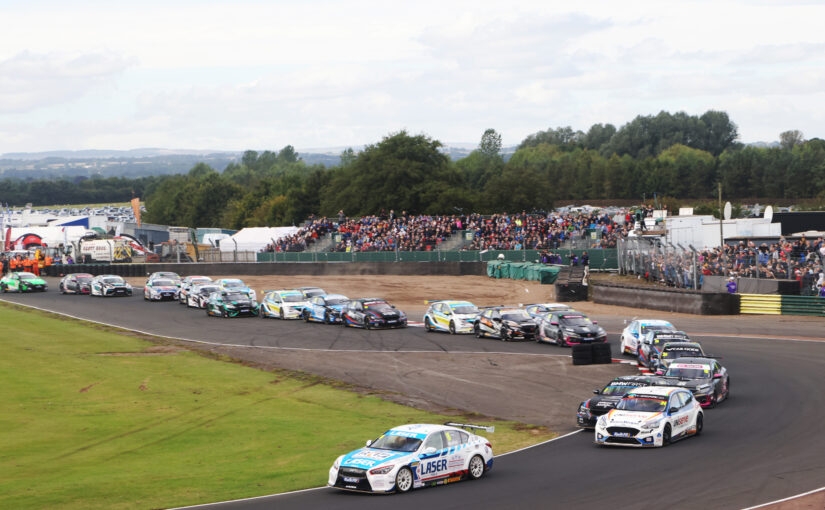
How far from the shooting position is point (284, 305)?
155 ft

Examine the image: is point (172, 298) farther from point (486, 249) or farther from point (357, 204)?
point (357, 204)

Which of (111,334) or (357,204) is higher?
(357,204)

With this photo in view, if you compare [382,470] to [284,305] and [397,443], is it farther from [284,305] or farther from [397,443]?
[284,305]

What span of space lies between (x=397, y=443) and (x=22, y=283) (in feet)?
188

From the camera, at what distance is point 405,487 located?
658 inches

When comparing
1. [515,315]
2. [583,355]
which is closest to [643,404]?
[583,355]

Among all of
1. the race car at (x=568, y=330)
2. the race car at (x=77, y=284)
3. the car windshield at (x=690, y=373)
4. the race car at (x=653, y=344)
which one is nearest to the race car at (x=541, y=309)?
the race car at (x=568, y=330)

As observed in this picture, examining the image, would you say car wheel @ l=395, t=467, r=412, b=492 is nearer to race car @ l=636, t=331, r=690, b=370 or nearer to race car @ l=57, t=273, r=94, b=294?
race car @ l=636, t=331, r=690, b=370

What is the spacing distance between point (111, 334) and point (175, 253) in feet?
171

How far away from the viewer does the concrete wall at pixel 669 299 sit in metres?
42.6

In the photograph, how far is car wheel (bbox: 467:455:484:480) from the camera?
693 inches

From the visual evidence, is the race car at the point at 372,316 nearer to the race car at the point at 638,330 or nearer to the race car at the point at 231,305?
the race car at the point at 231,305

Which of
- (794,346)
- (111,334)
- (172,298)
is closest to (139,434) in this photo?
(111,334)

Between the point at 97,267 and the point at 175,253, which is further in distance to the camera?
the point at 175,253
